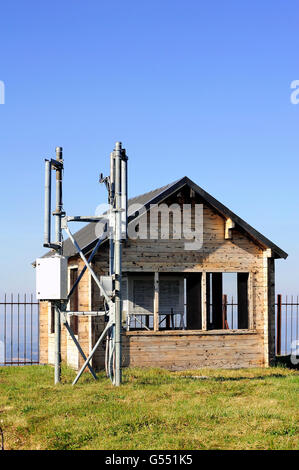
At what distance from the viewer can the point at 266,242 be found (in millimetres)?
19234

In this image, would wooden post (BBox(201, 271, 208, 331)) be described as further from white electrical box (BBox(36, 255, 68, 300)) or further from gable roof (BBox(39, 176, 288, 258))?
white electrical box (BBox(36, 255, 68, 300))

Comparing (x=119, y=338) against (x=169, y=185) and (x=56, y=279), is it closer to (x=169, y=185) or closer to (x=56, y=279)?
(x=56, y=279)

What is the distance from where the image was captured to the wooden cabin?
704 inches

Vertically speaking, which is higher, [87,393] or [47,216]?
[47,216]

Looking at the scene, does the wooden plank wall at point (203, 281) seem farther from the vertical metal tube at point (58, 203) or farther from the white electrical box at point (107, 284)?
the white electrical box at point (107, 284)

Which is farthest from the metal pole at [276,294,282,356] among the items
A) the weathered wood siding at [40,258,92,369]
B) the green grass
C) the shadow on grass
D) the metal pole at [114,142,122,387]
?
the metal pole at [114,142,122,387]

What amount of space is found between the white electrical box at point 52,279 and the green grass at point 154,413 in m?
2.21

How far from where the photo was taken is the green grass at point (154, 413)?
9508 millimetres

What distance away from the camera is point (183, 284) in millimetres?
20094

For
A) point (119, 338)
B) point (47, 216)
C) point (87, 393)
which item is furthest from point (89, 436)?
point (47, 216)

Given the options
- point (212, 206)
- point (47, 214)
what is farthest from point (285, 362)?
point (47, 214)

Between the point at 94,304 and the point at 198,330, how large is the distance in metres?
3.39

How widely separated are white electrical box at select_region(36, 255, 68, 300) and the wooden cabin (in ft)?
8.30
